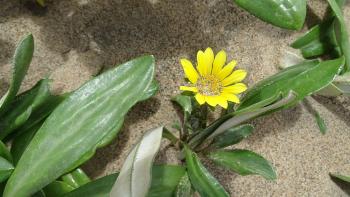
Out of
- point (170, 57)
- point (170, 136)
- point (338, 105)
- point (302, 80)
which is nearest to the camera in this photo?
point (302, 80)

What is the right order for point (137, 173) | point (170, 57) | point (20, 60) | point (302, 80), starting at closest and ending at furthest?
point (137, 173)
point (20, 60)
point (302, 80)
point (170, 57)

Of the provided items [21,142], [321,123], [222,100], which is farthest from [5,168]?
[321,123]

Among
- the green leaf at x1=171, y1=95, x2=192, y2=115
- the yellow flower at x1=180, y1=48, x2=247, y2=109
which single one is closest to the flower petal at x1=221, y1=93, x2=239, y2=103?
the yellow flower at x1=180, y1=48, x2=247, y2=109

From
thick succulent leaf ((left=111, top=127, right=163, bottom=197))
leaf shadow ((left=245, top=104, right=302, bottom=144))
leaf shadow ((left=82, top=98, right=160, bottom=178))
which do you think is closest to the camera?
thick succulent leaf ((left=111, top=127, right=163, bottom=197))

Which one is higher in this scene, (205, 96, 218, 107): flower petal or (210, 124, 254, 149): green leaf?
(205, 96, 218, 107): flower petal

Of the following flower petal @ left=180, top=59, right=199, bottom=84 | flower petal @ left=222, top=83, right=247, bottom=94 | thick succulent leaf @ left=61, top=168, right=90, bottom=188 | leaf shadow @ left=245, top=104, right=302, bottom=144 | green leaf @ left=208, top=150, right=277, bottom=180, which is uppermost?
flower petal @ left=180, top=59, right=199, bottom=84

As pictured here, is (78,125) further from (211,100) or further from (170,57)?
(170,57)

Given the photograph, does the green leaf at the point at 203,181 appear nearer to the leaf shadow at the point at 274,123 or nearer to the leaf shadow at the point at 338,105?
the leaf shadow at the point at 274,123

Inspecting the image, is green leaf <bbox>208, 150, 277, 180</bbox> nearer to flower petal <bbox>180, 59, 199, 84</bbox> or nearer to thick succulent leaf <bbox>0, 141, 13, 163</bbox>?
flower petal <bbox>180, 59, 199, 84</bbox>
